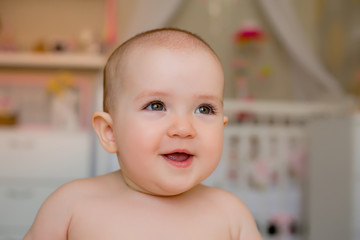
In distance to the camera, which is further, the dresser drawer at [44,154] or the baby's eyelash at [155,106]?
the dresser drawer at [44,154]

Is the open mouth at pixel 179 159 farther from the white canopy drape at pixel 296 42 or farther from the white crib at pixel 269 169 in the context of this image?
the white canopy drape at pixel 296 42

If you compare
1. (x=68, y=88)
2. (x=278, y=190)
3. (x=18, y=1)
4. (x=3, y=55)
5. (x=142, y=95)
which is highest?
(x=18, y=1)

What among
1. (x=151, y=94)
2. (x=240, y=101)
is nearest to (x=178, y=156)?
(x=151, y=94)

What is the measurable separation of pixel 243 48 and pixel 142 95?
249 cm

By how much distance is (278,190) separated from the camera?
87.2 inches

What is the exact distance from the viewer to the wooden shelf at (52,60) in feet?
8.52

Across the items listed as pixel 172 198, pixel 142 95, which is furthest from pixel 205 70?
pixel 172 198

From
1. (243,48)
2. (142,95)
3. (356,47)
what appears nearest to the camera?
(142,95)

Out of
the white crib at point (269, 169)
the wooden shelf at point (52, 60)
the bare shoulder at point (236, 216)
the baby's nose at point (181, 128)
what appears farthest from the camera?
the wooden shelf at point (52, 60)

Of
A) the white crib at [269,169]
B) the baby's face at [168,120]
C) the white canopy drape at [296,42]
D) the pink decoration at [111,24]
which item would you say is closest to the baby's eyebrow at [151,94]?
the baby's face at [168,120]

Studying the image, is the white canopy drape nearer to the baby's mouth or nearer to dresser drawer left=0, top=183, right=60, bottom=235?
dresser drawer left=0, top=183, right=60, bottom=235

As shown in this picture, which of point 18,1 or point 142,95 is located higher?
point 18,1

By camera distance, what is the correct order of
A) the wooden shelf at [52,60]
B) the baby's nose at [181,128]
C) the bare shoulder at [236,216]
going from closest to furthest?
1. the baby's nose at [181,128]
2. the bare shoulder at [236,216]
3. the wooden shelf at [52,60]

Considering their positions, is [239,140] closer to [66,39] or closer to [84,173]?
[84,173]
